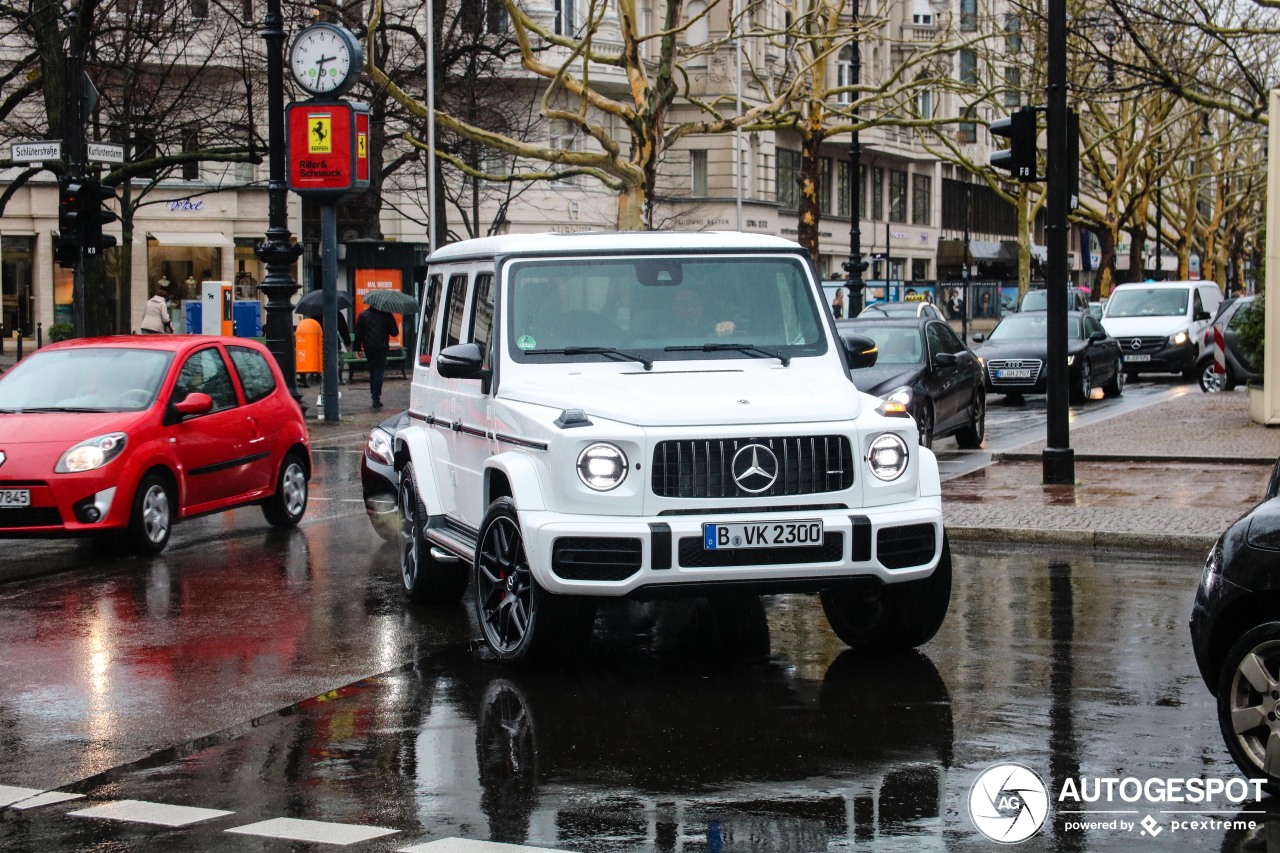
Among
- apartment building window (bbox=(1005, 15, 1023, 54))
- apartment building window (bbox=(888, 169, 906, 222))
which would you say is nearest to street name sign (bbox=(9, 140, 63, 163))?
apartment building window (bbox=(1005, 15, 1023, 54))

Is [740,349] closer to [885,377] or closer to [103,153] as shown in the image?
[885,377]

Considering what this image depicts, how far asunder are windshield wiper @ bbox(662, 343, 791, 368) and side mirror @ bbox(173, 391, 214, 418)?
546 cm

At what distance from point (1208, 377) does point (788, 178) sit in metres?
39.4

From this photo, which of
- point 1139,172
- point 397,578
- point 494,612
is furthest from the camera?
point 1139,172

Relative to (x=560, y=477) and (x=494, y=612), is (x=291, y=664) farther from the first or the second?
(x=560, y=477)

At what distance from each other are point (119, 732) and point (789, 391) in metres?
3.21

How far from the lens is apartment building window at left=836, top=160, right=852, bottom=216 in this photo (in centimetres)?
7206

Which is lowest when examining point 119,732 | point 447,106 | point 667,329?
point 119,732

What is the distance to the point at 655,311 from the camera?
8.88 m

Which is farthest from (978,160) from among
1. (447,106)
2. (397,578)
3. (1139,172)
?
(397,578)

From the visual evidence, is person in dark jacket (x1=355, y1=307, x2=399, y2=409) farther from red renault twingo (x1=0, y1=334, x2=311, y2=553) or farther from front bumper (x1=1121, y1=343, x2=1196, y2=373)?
front bumper (x1=1121, y1=343, x2=1196, y2=373)

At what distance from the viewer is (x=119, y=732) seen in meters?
7.21

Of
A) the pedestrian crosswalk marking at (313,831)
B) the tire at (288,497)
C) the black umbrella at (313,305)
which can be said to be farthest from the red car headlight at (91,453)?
the black umbrella at (313,305)

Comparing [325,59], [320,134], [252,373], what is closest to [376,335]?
[320,134]
